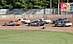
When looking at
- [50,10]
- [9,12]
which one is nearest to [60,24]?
[50,10]

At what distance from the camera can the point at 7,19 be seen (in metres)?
73.8

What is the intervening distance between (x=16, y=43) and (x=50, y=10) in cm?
5194

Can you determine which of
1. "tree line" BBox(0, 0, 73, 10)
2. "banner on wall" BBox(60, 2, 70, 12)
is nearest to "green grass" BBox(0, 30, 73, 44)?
"banner on wall" BBox(60, 2, 70, 12)

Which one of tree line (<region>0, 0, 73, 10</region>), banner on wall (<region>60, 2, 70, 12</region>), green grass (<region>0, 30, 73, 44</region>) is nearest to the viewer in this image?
green grass (<region>0, 30, 73, 44</region>)

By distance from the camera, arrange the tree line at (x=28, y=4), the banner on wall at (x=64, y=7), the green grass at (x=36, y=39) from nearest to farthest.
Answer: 1. the green grass at (x=36, y=39)
2. the banner on wall at (x=64, y=7)
3. the tree line at (x=28, y=4)

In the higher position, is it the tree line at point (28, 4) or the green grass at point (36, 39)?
the tree line at point (28, 4)

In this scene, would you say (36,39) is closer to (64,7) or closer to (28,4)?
(64,7)

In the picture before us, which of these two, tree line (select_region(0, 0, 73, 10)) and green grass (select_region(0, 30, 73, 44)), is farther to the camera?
tree line (select_region(0, 0, 73, 10))

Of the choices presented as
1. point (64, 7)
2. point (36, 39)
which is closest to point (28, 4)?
point (64, 7)

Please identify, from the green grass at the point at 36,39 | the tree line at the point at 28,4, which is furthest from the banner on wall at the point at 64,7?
the green grass at the point at 36,39

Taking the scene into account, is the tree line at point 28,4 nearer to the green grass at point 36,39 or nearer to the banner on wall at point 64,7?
the banner on wall at point 64,7

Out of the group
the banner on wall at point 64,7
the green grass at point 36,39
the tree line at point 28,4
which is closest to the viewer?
the green grass at point 36,39

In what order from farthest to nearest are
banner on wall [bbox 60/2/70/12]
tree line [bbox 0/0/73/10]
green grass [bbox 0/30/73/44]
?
tree line [bbox 0/0/73/10], banner on wall [bbox 60/2/70/12], green grass [bbox 0/30/73/44]

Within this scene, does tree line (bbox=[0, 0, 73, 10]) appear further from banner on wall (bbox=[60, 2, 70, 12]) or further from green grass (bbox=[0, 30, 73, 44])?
green grass (bbox=[0, 30, 73, 44])
